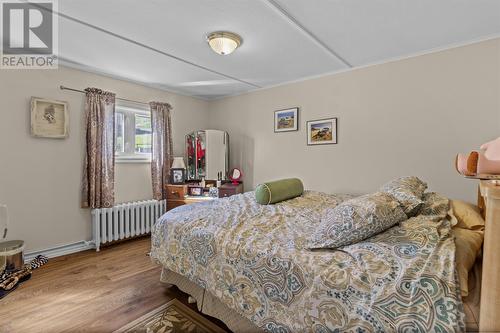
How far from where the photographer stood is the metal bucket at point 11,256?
2258 mm

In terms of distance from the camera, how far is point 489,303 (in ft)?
2.28

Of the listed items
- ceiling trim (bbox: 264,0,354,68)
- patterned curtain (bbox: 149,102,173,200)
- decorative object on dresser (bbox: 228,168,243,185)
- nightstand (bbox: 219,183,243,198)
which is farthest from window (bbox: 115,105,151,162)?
ceiling trim (bbox: 264,0,354,68)

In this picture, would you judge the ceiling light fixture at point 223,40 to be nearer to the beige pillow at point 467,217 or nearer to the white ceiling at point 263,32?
the white ceiling at point 263,32

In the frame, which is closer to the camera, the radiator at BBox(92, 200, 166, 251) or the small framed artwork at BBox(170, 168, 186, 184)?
the radiator at BBox(92, 200, 166, 251)

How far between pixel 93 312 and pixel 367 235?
203 centimetres

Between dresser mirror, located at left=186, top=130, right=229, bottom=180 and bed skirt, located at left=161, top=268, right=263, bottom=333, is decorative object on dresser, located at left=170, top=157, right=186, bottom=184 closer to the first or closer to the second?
dresser mirror, located at left=186, top=130, right=229, bottom=180

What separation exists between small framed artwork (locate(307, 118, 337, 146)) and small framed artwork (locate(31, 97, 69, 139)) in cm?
314

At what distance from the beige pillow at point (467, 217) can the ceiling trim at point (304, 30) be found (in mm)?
1811

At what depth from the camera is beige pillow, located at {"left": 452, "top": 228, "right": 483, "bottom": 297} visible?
0.94 metres

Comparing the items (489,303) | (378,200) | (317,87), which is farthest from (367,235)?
(317,87)

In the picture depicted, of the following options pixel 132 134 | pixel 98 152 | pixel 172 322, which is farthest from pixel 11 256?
pixel 132 134

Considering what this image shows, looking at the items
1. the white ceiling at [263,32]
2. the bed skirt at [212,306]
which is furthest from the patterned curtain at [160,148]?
the bed skirt at [212,306]

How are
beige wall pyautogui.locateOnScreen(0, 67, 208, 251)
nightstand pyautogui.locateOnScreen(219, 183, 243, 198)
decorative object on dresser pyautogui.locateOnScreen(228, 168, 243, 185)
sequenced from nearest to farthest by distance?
1. beige wall pyautogui.locateOnScreen(0, 67, 208, 251)
2. nightstand pyautogui.locateOnScreen(219, 183, 243, 198)
3. decorative object on dresser pyautogui.locateOnScreen(228, 168, 243, 185)

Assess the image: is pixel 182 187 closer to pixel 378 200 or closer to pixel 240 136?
pixel 240 136
